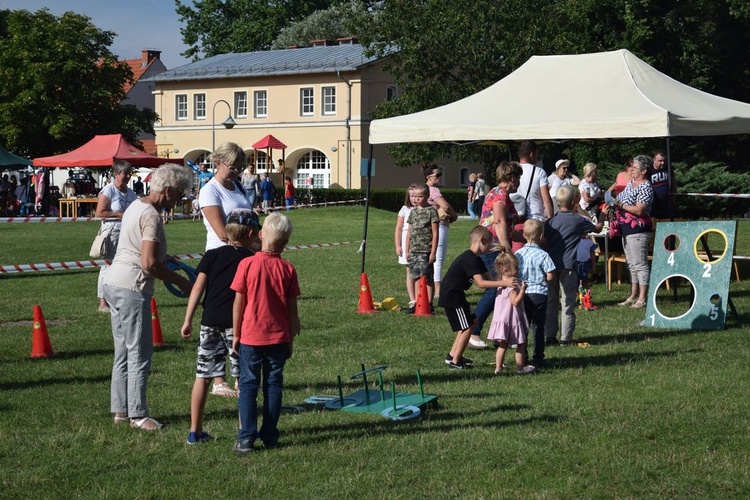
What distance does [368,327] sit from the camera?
1213cm

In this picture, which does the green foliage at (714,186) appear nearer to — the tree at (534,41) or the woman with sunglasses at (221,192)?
the tree at (534,41)

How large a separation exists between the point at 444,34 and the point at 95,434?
42.0 metres

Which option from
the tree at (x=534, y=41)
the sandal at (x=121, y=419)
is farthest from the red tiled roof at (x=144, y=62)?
the sandal at (x=121, y=419)

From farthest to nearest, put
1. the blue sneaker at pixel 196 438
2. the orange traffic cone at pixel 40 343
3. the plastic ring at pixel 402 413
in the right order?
1. the orange traffic cone at pixel 40 343
2. the plastic ring at pixel 402 413
3. the blue sneaker at pixel 196 438

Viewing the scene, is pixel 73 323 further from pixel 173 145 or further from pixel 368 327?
pixel 173 145

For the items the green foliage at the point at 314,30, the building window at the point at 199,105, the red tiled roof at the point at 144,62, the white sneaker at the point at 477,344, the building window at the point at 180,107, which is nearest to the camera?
the white sneaker at the point at 477,344

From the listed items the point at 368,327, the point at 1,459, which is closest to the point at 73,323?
the point at 368,327

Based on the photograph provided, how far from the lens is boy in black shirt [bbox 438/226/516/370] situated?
9.46m

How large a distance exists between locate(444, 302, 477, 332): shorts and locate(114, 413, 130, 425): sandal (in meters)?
3.18

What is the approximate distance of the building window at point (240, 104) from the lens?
62.8 m

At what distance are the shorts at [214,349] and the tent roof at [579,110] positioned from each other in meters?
7.22

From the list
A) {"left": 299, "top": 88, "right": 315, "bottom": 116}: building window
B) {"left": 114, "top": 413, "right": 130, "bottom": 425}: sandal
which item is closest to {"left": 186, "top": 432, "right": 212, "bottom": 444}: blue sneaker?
{"left": 114, "top": 413, "right": 130, "bottom": 425}: sandal

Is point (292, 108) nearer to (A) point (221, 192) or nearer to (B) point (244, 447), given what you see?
(A) point (221, 192)

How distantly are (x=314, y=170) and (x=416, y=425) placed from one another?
5377 centimetres
